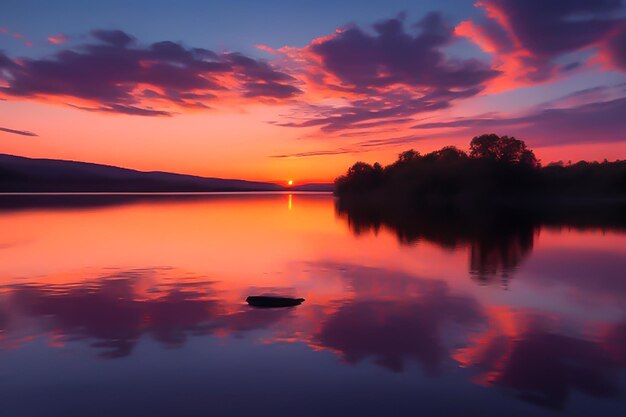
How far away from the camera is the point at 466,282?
26828 mm

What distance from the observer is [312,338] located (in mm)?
15734

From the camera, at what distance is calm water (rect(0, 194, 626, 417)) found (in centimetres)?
1133

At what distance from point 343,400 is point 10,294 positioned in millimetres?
18407

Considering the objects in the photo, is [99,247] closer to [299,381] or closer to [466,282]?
[466,282]

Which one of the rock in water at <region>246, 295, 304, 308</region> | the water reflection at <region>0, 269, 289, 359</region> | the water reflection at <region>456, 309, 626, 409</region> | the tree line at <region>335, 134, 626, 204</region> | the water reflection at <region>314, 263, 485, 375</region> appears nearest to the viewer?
the water reflection at <region>456, 309, 626, 409</region>

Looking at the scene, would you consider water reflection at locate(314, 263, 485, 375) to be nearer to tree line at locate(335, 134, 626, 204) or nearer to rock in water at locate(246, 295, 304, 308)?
rock in water at locate(246, 295, 304, 308)

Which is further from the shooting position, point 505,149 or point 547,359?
point 505,149

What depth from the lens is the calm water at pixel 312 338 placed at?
11328 mm

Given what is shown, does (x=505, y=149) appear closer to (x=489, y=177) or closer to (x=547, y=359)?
(x=489, y=177)

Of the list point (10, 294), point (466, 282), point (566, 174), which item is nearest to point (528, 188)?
point (566, 174)

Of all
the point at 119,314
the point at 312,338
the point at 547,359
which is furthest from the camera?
the point at 119,314

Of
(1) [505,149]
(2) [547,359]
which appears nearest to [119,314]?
(2) [547,359]

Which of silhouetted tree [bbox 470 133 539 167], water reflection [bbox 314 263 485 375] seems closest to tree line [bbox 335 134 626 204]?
silhouetted tree [bbox 470 133 539 167]

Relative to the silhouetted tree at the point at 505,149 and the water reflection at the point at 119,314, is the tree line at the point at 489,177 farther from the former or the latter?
the water reflection at the point at 119,314
